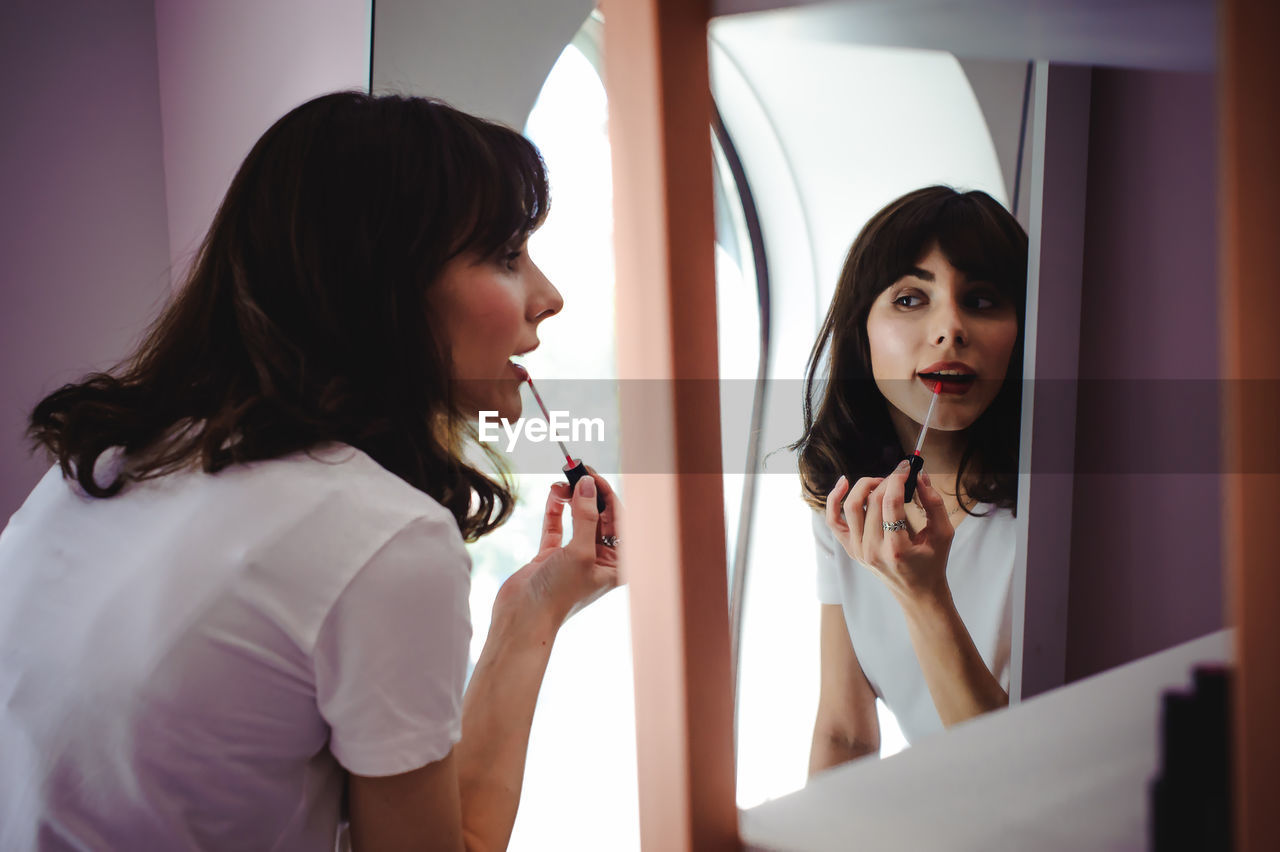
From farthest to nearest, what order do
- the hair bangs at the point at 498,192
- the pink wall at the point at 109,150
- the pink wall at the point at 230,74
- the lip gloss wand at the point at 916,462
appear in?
the pink wall at the point at 109,150, the pink wall at the point at 230,74, the hair bangs at the point at 498,192, the lip gloss wand at the point at 916,462

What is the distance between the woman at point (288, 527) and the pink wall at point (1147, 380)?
44 cm

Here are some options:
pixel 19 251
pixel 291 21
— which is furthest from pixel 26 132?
pixel 291 21

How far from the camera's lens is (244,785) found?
623 mm

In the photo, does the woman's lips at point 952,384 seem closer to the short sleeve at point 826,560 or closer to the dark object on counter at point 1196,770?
the short sleeve at point 826,560

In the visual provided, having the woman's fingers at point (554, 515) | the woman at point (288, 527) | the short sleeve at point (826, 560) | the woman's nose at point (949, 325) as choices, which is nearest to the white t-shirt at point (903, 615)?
the short sleeve at point (826, 560)

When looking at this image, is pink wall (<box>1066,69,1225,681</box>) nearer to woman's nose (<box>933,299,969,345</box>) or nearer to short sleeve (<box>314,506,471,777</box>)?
woman's nose (<box>933,299,969,345</box>)

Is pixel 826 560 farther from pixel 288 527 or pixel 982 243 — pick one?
pixel 288 527

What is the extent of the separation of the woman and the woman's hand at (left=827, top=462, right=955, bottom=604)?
29 cm

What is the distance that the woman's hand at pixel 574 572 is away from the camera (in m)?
0.99

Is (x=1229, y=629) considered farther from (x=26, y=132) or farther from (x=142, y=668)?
(x=26, y=132)

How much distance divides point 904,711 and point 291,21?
1757mm

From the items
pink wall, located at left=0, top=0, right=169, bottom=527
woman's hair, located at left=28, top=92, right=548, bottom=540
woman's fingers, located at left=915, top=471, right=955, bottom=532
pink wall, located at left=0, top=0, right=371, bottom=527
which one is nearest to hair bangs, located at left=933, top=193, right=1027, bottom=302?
woman's fingers, located at left=915, top=471, right=955, bottom=532

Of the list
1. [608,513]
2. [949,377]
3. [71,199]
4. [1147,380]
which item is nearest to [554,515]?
[608,513]

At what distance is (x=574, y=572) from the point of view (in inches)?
39.3
